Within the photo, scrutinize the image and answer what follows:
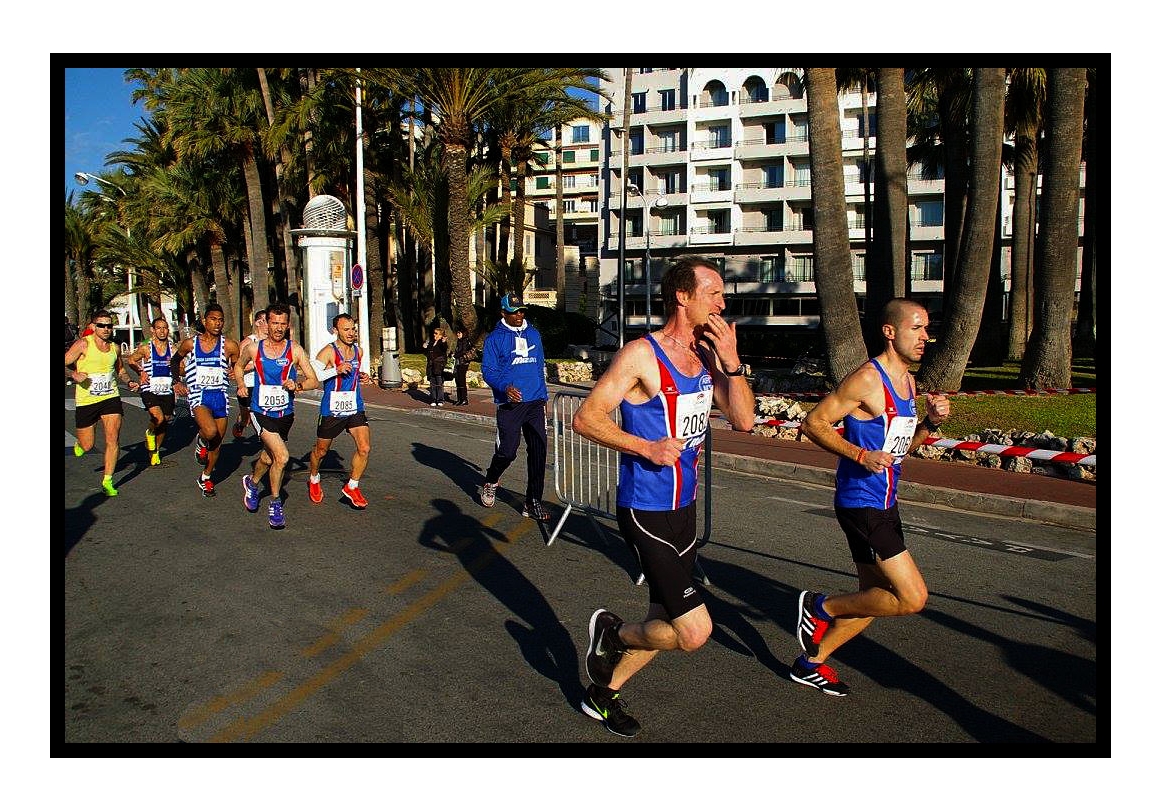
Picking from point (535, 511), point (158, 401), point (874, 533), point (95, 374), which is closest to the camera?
point (874, 533)

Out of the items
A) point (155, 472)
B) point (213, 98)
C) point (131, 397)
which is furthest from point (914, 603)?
point (213, 98)

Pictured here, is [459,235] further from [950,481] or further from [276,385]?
[276,385]

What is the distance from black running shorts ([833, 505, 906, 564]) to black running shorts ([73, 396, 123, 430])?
846cm

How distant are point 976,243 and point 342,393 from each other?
40.3ft

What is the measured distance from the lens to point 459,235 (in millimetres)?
29125

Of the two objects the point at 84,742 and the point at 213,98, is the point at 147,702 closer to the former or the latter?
the point at 84,742

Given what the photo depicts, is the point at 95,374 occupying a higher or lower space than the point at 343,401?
higher

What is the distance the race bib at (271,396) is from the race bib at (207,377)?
1833 mm

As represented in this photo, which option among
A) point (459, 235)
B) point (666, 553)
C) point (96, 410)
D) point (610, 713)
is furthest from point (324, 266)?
point (666, 553)

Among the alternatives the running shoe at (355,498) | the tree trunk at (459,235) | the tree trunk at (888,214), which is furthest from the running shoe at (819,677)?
the tree trunk at (459,235)

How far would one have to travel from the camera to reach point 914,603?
Result: 4824 millimetres

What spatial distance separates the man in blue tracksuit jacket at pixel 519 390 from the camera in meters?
9.36

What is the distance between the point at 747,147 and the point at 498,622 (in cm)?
6266

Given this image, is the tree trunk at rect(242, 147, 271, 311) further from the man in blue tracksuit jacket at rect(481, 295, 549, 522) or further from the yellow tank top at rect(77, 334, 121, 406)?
the man in blue tracksuit jacket at rect(481, 295, 549, 522)
